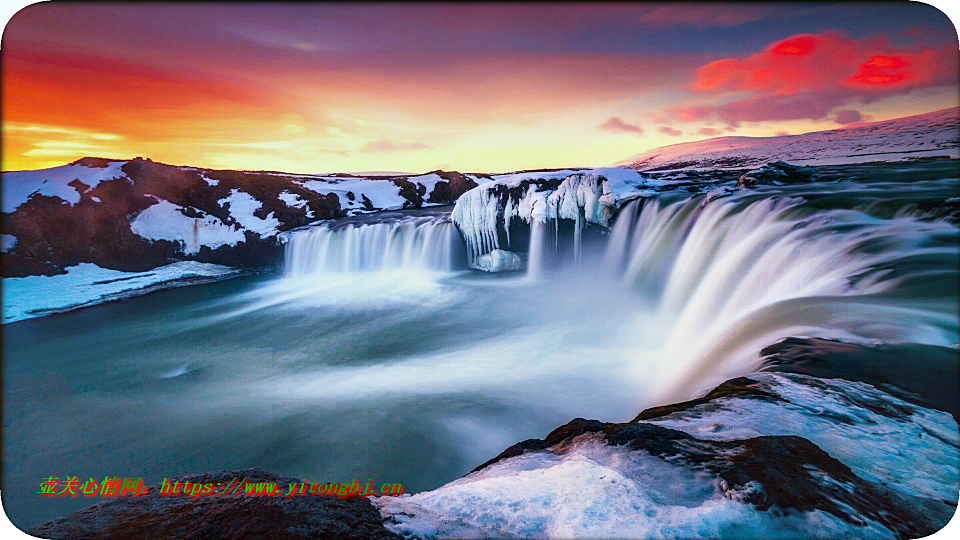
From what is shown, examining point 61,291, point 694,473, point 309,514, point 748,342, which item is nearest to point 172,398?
point 309,514

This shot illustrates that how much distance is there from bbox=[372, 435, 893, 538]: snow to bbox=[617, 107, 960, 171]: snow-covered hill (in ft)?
8.66

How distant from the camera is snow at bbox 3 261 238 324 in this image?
1008cm

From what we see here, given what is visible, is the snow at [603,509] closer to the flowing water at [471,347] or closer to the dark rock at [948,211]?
the flowing water at [471,347]

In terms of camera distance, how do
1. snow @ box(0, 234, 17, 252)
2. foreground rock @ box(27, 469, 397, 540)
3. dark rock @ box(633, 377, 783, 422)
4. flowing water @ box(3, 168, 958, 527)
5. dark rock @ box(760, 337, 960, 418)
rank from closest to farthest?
foreground rock @ box(27, 469, 397, 540) → dark rock @ box(760, 337, 960, 418) → dark rock @ box(633, 377, 783, 422) → flowing water @ box(3, 168, 958, 527) → snow @ box(0, 234, 17, 252)

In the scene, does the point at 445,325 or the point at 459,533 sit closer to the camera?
the point at 459,533

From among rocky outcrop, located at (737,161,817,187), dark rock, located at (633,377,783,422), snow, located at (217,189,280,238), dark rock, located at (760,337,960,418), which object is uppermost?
rocky outcrop, located at (737,161,817,187)

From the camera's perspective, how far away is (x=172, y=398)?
5539 mm

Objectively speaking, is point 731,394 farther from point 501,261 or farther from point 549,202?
point 501,261

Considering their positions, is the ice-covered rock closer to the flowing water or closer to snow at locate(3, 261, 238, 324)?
the flowing water

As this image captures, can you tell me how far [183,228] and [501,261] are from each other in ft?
40.9

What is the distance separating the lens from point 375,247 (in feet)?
47.0

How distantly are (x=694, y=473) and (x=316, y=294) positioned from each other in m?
11.7

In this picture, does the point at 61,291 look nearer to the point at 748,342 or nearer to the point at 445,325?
the point at 445,325

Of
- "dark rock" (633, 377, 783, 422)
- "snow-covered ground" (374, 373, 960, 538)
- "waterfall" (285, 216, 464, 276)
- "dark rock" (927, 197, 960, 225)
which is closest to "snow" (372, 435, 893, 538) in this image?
"snow-covered ground" (374, 373, 960, 538)
